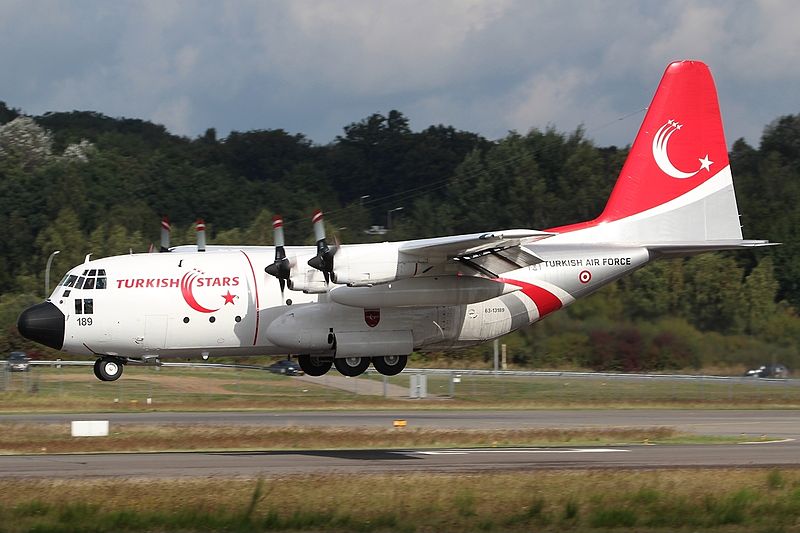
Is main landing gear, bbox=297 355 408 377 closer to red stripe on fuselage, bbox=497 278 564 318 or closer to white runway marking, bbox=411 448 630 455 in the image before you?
white runway marking, bbox=411 448 630 455

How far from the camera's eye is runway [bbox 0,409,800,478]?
22.1 metres

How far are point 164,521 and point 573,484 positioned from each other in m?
7.60

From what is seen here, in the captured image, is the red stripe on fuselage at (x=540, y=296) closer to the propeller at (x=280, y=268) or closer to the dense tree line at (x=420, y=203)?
the propeller at (x=280, y=268)

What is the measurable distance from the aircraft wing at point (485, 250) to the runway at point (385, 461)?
4.34 m

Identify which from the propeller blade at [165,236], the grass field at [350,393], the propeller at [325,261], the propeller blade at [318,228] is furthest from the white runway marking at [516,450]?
the grass field at [350,393]

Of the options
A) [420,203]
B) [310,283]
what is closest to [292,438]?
[310,283]

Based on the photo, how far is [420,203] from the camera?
79.2 metres

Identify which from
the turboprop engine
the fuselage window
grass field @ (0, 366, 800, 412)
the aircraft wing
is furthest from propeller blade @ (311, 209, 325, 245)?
grass field @ (0, 366, 800, 412)

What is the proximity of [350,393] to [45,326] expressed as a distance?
20285mm

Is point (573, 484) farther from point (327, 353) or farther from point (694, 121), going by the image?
point (694, 121)

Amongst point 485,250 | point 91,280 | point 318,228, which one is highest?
point 318,228

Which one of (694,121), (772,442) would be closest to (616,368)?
(772,442)

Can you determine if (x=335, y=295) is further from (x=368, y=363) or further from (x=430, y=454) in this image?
(x=430, y=454)

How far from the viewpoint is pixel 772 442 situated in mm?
A: 29859
